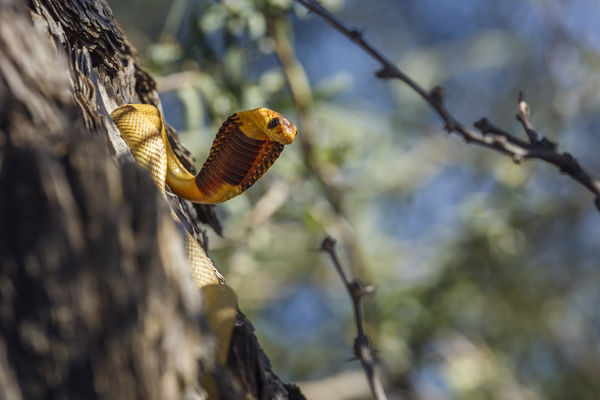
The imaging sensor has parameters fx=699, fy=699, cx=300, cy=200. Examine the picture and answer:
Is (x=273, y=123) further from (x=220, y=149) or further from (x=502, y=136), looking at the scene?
(x=502, y=136)

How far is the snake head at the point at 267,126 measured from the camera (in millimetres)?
3508

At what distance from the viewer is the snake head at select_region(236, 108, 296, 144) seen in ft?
11.5

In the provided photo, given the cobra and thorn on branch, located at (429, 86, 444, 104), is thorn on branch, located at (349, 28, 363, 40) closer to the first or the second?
thorn on branch, located at (429, 86, 444, 104)

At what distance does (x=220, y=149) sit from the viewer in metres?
3.63

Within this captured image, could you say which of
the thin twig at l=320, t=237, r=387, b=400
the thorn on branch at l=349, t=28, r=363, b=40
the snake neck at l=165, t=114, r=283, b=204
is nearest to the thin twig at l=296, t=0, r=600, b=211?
the thorn on branch at l=349, t=28, r=363, b=40

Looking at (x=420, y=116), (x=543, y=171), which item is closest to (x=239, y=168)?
(x=543, y=171)

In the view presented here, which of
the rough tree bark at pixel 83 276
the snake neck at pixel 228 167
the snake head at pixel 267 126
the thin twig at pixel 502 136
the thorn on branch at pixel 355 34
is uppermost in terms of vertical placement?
the thorn on branch at pixel 355 34

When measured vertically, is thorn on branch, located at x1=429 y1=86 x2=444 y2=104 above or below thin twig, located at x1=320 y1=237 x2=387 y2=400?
above

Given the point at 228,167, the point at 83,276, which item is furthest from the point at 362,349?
the point at 83,276

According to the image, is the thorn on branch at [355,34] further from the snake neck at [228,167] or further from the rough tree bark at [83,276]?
the rough tree bark at [83,276]

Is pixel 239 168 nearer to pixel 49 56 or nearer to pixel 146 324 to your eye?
pixel 49 56

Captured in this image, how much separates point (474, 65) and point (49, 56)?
1121 cm

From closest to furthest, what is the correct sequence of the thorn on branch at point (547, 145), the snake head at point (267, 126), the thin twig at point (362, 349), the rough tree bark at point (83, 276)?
1. the rough tree bark at point (83, 276)
2. the thin twig at point (362, 349)
3. the snake head at point (267, 126)
4. the thorn on branch at point (547, 145)

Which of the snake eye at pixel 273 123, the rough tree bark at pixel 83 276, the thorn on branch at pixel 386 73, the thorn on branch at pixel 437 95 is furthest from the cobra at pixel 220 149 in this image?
the rough tree bark at pixel 83 276
